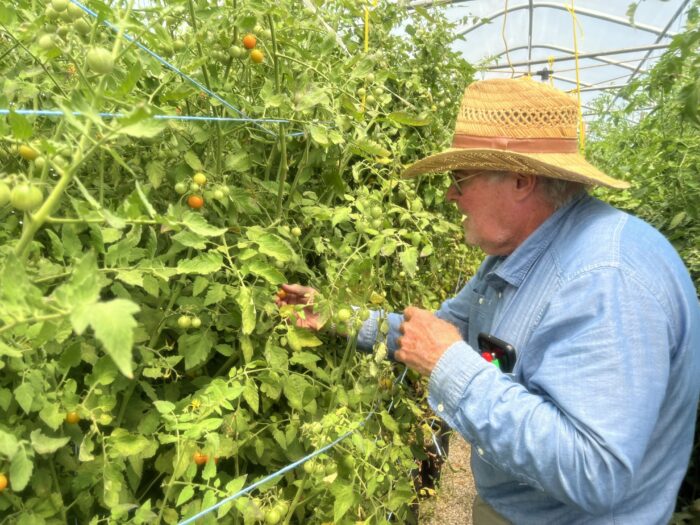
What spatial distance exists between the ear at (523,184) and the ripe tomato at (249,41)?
710 mm

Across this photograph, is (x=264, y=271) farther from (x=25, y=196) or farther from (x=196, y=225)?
(x=25, y=196)

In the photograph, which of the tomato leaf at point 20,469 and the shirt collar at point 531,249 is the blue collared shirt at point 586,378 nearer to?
the shirt collar at point 531,249

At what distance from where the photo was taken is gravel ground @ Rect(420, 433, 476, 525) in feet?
8.67

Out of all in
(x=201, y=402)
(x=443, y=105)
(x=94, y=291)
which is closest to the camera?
(x=94, y=291)

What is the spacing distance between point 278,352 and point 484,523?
2.95ft

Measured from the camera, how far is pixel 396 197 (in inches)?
75.7

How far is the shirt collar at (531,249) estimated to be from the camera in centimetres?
135

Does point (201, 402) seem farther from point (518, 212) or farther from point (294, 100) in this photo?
point (518, 212)

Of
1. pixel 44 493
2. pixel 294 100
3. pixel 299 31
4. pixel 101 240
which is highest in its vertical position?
pixel 299 31

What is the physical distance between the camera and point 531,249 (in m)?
1.35

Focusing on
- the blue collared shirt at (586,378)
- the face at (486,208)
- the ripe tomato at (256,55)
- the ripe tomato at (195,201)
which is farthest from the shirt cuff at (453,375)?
the ripe tomato at (256,55)

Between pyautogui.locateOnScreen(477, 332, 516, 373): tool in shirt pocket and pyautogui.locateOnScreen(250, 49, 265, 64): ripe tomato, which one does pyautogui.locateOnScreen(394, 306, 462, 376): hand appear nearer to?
pyautogui.locateOnScreen(477, 332, 516, 373): tool in shirt pocket

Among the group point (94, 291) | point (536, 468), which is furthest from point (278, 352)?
point (94, 291)

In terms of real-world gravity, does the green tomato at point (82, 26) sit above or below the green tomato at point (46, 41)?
above
